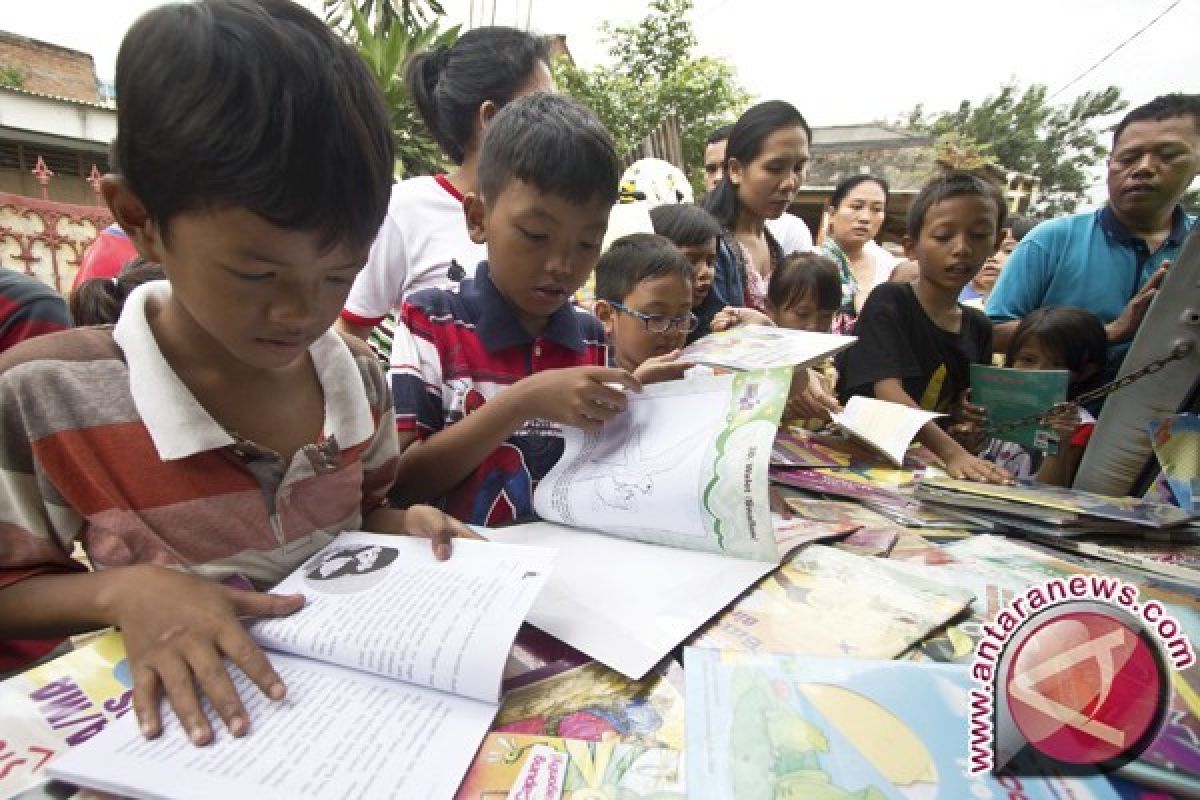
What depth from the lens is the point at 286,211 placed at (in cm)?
48

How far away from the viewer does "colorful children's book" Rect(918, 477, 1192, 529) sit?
855 mm

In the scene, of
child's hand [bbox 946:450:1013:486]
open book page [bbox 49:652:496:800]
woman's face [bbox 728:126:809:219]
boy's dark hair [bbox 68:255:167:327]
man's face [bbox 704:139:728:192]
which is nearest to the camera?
open book page [bbox 49:652:496:800]

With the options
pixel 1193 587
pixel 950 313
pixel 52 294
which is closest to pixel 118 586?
pixel 52 294

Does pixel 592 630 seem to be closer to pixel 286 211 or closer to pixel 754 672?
pixel 754 672

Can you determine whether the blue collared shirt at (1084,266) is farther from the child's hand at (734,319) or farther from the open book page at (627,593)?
the open book page at (627,593)

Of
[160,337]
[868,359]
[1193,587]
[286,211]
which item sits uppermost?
[286,211]

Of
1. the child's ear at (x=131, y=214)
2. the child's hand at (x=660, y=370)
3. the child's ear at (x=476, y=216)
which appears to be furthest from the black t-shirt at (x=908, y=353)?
the child's ear at (x=131, y=214)

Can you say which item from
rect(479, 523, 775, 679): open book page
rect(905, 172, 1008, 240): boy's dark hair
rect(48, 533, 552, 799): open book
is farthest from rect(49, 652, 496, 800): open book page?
rect(905, 172, 1008, 240): boy's dark hair

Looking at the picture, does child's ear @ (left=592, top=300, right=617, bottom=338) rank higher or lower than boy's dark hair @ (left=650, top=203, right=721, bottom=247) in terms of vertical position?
lower

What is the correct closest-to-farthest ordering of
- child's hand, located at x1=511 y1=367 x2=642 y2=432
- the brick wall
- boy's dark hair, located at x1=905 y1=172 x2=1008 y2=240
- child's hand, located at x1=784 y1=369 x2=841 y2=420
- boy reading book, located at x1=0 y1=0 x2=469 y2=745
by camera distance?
boy reading book, located at x1=0 y1=0 x2=469 y2=745 → child's hand, located at x1=511 y1=367 x2=642 y2=432 → child's hand, located at x1=784 y1=369 x2=841 y2=420 → boy's dark hair, located at x1=905 y1=172 x2=1008 y2=240 → the brick wall

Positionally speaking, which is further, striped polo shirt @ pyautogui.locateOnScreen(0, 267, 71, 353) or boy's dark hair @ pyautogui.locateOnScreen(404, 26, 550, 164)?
boy's dark hair @ pyautogui.locateOnScreen(404, 26, 550, 164)

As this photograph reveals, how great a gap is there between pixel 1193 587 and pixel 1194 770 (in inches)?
17.0

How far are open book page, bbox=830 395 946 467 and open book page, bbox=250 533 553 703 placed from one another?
0.85 metres

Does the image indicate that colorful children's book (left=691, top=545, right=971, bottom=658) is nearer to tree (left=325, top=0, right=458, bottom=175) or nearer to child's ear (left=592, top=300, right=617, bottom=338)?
child's ear (left=592, top=300, right=617, bottom=338)
